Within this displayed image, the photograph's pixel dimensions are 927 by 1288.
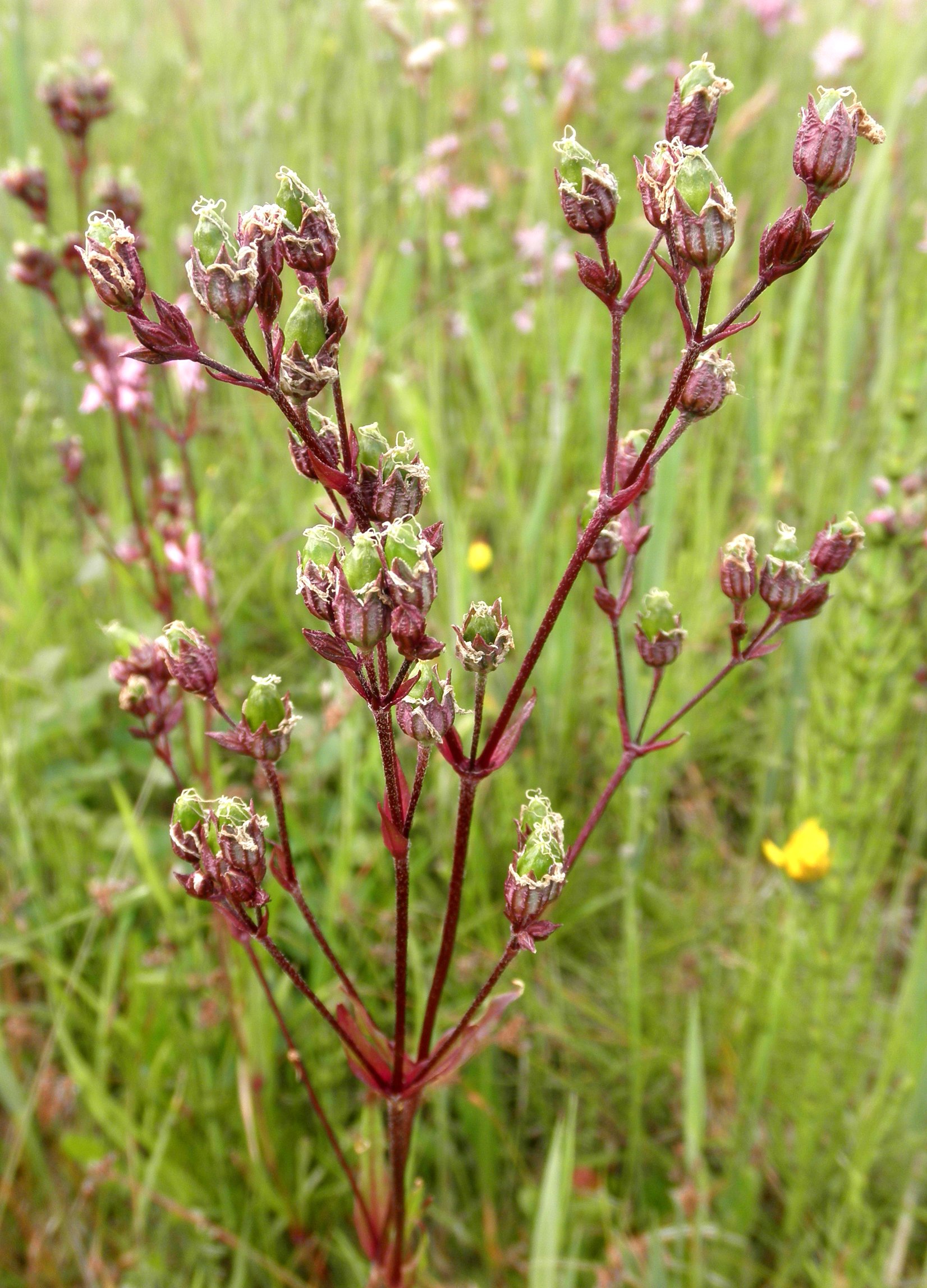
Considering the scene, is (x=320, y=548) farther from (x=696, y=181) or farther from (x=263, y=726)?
(x=696, y=181)

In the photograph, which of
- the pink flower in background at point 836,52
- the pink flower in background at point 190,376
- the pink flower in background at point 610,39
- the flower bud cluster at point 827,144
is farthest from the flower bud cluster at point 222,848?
the pink flower in background at point 610,39

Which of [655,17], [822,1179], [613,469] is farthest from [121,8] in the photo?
[822,1179]

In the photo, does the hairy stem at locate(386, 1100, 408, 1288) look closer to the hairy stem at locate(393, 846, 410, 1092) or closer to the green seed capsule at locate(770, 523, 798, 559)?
the hairy stem at locate(393, 846, 410, 1092)

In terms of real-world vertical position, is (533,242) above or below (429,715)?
above

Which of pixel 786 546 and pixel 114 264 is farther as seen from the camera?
pixel 786 546

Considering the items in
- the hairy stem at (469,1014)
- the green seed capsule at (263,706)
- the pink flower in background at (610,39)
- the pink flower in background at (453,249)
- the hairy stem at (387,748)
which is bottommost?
the hairy stem at (469,1014)

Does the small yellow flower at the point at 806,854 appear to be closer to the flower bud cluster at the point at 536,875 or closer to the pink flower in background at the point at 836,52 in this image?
the flower bud cluster at the point at 536,875

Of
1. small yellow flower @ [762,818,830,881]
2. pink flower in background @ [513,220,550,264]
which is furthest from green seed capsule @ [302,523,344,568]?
pink flower in background @ [513,220,550,264]


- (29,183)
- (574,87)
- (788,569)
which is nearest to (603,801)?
→ (788,569)
